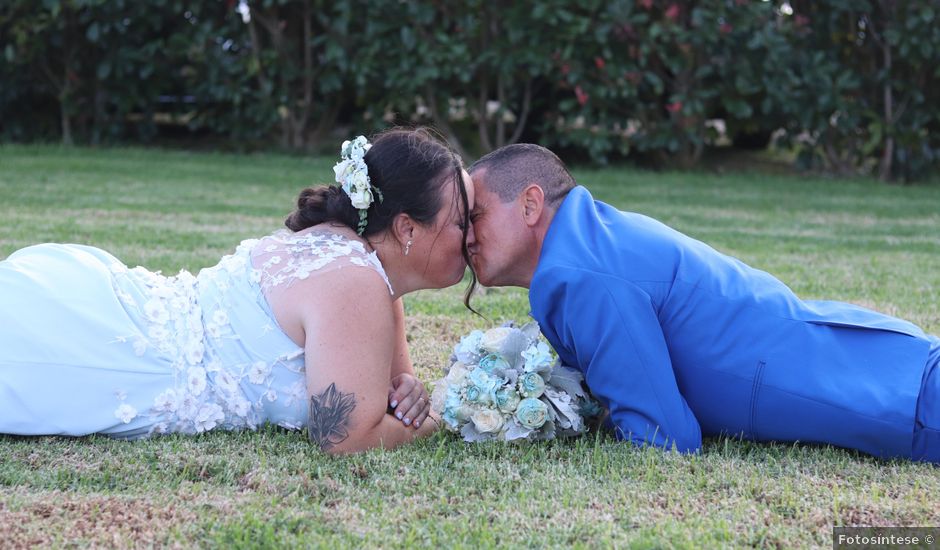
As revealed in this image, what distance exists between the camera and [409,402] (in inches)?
140

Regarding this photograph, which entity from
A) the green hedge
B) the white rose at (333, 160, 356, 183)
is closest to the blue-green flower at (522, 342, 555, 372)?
the white rose at (333, 160, 356, 183)

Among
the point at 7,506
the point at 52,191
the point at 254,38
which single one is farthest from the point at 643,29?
the point at 7,506

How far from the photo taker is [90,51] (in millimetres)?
11977

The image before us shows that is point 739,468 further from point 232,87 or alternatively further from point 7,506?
point 232,87

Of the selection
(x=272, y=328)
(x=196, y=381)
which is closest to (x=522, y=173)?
(x=272, y=328)

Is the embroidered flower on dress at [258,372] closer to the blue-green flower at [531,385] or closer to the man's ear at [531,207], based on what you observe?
the blue-green flower at [531,385]

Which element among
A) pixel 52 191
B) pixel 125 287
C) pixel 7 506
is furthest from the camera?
pixel 52 191

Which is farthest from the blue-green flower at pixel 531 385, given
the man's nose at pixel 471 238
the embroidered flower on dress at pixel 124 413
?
the embroidered flower on dress at pixel 124 413

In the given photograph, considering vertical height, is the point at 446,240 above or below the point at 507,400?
above

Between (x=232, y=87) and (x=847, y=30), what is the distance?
6.52m

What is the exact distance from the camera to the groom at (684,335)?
328 cm

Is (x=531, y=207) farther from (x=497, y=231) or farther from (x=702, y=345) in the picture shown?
(x=702, y=345)

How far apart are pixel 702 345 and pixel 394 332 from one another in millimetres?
992

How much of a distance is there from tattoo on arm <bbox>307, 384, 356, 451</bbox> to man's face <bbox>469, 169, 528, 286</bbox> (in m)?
0.65
